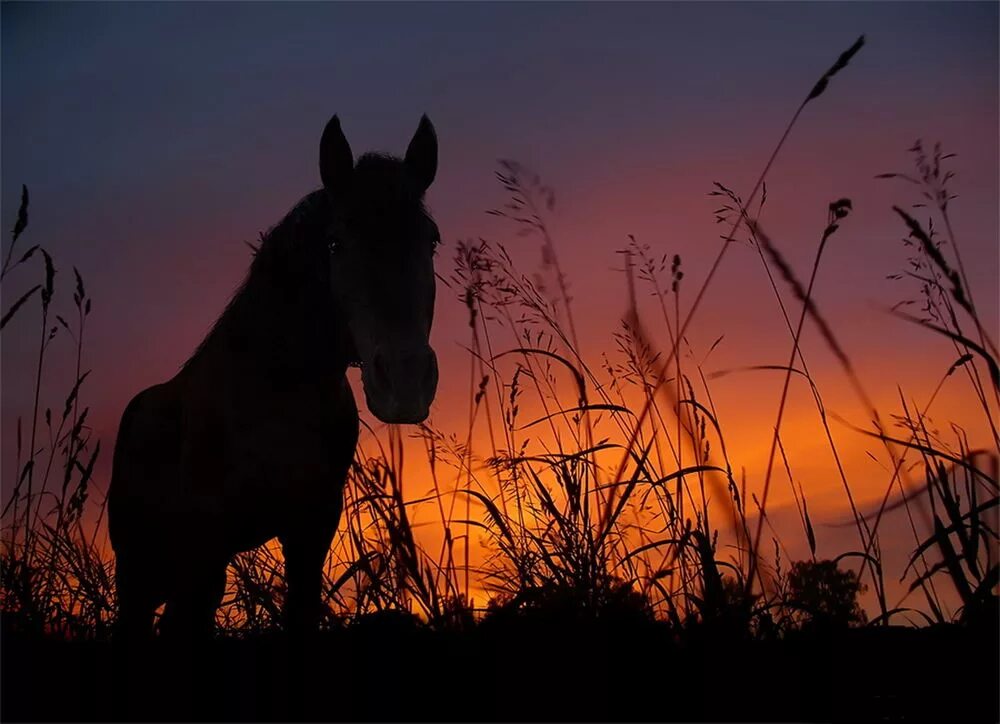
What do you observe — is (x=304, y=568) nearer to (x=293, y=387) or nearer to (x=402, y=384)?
(x=293, y=387)

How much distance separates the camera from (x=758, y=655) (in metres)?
2.23

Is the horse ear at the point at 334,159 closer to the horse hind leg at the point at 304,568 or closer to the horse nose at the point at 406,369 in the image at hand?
the horse nose at the point at 406,369

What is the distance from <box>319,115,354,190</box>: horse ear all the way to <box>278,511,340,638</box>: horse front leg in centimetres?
131

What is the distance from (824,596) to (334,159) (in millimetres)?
2277

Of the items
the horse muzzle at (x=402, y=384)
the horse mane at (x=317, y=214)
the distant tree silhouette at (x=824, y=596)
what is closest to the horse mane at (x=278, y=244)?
the horse mane at (x=317, y=214)

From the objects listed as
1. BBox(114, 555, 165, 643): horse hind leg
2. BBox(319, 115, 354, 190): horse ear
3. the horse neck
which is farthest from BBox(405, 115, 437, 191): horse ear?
BBox(114, 555, 165, 643): horse hind leg

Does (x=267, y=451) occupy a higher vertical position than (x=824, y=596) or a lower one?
higher

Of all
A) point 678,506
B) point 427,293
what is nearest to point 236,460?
point 427,293

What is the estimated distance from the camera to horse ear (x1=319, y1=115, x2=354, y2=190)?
10.8 feet

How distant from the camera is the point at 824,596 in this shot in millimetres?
2746

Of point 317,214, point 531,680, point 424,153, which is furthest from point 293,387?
point 531,680

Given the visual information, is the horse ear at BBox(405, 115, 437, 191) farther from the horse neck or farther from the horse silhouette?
the horse neck

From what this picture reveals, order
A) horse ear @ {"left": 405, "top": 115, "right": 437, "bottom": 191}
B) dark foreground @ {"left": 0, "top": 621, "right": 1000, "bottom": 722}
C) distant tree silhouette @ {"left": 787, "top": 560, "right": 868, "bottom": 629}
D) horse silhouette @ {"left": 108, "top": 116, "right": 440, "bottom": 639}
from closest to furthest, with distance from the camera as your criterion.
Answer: dark foreground @ {"left": 0, "top": 621, "right": 1000, "bottom": 722}
distant tree silhouette @ {"left": 787, "top": 560, "right": 868, "bottom": 629}
horse silhouette @ {"left": 108, "top": 116, "right": 440, "bottom": 639}
horse ear @ {"left": 405, "top": 115, "right": 437, "bottom": 191}

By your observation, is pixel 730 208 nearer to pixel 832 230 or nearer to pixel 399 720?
pixel 832 230
